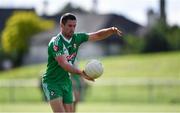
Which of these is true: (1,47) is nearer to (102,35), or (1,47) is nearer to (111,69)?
(111,69)

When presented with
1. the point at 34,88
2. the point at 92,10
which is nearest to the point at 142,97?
the point at 34,88

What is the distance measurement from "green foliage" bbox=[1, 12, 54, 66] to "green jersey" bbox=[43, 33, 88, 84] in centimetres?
5665

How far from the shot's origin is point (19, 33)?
7075 cm

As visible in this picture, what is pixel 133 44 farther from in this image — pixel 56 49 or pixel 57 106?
pixel 56 49

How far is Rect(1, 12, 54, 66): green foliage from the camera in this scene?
69.8m

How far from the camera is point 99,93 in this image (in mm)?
34719

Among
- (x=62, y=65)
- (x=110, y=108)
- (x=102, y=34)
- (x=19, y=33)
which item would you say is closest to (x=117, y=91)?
(x=110, y=108)

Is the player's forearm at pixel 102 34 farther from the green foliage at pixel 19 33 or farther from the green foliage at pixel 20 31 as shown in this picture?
the green foliage at pixel 19 33

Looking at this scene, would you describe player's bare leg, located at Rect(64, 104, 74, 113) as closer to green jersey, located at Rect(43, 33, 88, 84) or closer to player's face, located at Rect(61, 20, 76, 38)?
green jersey, located at Rect(43, 33, 88, 84)

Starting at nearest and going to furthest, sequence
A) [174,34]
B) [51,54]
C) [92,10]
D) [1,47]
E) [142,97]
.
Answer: [51,54], [142,97], [174,34], [1,47], [92,10]

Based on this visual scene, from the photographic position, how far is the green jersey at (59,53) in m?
11.4

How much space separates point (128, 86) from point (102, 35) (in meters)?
21.4

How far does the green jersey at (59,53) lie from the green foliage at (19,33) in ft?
186

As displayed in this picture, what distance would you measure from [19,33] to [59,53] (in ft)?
196
